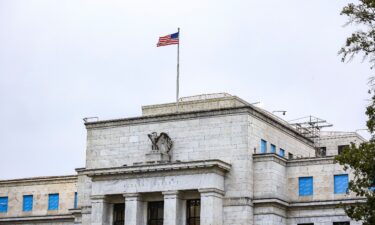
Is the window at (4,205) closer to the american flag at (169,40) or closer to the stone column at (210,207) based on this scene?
the american flag at (169,40)

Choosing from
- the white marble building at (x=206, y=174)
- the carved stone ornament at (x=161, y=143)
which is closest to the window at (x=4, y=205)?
the white marble building at (x=206, y=174)

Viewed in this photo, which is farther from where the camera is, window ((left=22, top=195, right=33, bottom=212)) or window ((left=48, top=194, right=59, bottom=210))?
window ((left=22, top=195, right=33, bottom=212))

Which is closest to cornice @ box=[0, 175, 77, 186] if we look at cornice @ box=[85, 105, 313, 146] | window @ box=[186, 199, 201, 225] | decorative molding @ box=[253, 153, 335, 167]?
cornice @ box=[85, 105, 313, 146]

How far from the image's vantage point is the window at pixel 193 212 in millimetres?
53938

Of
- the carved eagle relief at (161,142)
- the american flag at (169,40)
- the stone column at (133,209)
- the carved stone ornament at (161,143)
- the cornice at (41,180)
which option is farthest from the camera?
the cornice at (41,180)

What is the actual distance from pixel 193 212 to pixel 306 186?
25.9 ft

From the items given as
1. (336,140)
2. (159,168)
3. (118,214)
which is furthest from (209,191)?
(336,140)

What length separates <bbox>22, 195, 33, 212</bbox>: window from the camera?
6838 centimetres

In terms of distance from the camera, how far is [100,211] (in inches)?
2186

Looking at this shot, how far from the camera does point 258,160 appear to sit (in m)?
54.2

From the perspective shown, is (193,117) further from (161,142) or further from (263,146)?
(263,146)

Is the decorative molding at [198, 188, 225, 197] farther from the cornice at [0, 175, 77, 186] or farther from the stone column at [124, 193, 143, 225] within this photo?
the cornice at [0, 175, 77, 186]

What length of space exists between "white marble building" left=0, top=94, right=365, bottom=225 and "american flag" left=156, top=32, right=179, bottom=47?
5122 mm

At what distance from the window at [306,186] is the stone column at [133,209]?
35.9ft
